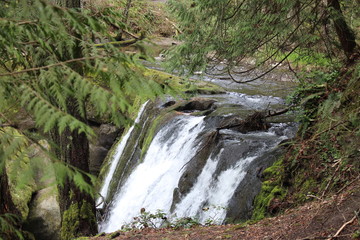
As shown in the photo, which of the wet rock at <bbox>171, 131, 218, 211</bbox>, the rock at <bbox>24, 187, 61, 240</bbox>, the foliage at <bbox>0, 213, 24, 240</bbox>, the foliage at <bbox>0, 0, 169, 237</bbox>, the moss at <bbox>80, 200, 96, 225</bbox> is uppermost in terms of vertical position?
the foliage at <bbox>0, 0, 169, 237</bbox>

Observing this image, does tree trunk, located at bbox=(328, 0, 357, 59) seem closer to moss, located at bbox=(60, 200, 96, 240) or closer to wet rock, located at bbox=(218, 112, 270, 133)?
wet rock, located at bbox=(218, 112, 270, 133)

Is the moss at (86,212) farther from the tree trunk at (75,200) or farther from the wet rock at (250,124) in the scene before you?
the wet rock at (250,124)

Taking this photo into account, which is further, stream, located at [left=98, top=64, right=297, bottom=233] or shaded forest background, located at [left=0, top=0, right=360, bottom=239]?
stream, located at [left=98, top=64, right=297, bottom=233]

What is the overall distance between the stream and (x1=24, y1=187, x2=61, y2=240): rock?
1.25 m

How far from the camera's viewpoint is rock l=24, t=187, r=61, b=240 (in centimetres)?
922

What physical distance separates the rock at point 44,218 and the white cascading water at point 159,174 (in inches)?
50.3

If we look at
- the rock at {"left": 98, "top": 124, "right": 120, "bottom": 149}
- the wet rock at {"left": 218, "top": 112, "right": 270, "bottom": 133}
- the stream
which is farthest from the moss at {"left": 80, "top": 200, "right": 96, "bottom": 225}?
the rock at {"left": 98, "top": 124, "right": 120, "bottom": 149}

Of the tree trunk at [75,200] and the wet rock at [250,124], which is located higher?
the wet rock at [250,124]

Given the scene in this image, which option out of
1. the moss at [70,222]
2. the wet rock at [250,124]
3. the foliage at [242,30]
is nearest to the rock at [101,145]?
the moss at [70,222]

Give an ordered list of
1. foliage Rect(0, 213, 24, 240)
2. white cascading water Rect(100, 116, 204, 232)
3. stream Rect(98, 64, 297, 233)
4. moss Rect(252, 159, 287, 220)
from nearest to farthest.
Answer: foliage Rect(0, 213, 24, 240), moss Rect(252, 159, 287, 220), stream Rect(98, 64, 297, 233), white cascading water Rect(100, 116, 204, 232)

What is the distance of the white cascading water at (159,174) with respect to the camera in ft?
27.1

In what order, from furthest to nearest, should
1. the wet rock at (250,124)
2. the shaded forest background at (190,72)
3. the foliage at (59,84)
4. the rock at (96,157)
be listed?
1. the rock at (96,157)
2. the wet rock at (250,124)
3. the shaded forest background at (190,72)
4. the foliage at (59,84)

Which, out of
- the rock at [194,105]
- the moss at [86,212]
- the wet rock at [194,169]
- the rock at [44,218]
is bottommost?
the rock at [44,218]

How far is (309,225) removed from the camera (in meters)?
4.06
